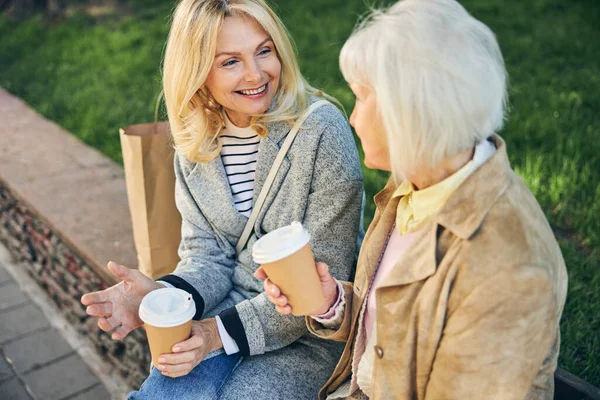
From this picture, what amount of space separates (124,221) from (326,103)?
1.92 m

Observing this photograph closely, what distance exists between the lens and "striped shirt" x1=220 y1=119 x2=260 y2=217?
235cm

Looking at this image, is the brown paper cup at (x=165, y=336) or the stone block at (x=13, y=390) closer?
the brown paper cup at (x=165, y=336)

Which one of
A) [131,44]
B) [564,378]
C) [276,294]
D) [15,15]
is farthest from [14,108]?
[564,378]

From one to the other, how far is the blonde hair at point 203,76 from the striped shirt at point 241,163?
2.3 inches

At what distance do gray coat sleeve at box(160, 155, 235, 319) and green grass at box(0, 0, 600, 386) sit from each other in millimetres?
811

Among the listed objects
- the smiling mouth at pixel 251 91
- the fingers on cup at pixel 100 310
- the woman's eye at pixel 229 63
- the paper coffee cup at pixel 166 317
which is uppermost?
the woman's eye at pixel 229 63

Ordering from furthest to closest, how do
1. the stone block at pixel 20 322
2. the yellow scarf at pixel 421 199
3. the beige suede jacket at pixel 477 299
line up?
the stone block at pixel 20 322 < the yellow scarf at pixel 421 199 < the beige suede jacket at pixel 477 299

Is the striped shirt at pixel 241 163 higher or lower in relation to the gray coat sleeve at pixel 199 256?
higher

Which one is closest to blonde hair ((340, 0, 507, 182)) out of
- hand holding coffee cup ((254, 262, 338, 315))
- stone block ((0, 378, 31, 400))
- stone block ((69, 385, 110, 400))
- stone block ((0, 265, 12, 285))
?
hand holding coffee cup ((254, 262, 338, 315))

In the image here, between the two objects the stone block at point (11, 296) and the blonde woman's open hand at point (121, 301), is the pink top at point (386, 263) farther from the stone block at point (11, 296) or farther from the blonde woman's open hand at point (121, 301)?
the stone block at point (11, 296)

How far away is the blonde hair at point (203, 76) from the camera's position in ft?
7.06

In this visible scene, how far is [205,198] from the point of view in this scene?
236 cm

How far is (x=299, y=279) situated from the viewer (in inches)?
64.6

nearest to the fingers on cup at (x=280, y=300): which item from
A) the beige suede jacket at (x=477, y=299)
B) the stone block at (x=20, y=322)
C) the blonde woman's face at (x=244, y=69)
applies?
the beige suede jacket at (x=477, y=299)
